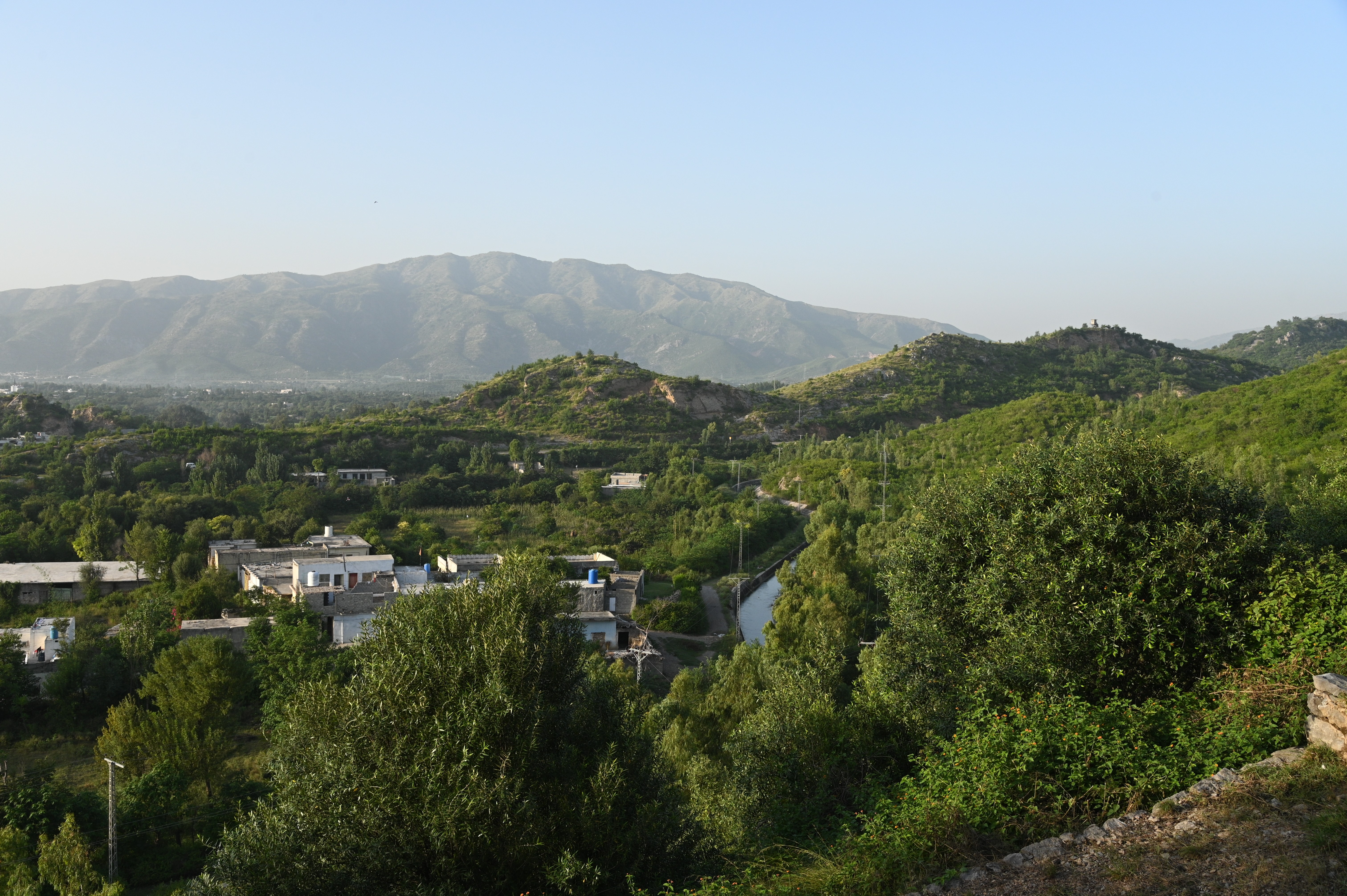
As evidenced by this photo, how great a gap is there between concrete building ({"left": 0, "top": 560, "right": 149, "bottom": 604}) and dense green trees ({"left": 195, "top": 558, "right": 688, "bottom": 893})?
23420mm

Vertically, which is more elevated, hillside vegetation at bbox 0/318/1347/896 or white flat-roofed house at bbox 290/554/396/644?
hillside vegetation at bbox 0/318/1347/896

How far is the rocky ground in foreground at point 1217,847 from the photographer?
16.3 ft

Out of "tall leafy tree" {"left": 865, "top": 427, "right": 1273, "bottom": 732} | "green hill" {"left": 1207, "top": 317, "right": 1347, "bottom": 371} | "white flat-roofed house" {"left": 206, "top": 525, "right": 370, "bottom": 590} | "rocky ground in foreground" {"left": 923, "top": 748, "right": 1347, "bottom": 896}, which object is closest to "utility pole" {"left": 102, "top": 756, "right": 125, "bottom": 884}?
"tall leafy tree" {"left": 865, "top": 427, "right": 1273, "bottom": 732}

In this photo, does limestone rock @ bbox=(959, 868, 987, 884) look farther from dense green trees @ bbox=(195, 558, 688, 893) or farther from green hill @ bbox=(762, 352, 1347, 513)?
green hill @ bbox=(762, 352, 1347, 513)

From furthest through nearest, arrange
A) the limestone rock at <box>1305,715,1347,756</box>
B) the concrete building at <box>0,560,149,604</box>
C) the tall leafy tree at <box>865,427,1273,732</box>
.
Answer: the concrete building at <box>0,560,149,604</box>
the tall leafy tree at <box>865,427,1273,732</box>
the limestone rock at <box>1305,715,1347,756</box>

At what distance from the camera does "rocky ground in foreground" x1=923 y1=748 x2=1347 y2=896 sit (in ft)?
16.3

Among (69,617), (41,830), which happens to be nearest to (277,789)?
(41,830)

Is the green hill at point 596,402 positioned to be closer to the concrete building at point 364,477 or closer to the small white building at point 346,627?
the concrete building at point 364,477

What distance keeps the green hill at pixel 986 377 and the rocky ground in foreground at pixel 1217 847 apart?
67000 mm

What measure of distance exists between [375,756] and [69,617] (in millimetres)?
21329

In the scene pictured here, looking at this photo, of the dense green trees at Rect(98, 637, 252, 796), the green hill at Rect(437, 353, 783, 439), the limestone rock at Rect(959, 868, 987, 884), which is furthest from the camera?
the green hill at Rect(437, 353, 783, 439)

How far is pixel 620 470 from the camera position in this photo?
191 ft

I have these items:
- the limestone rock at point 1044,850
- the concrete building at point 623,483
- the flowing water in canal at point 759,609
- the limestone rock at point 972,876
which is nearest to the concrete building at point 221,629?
the flowing water in canal at point 759,609

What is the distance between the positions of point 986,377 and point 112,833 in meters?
78.2
